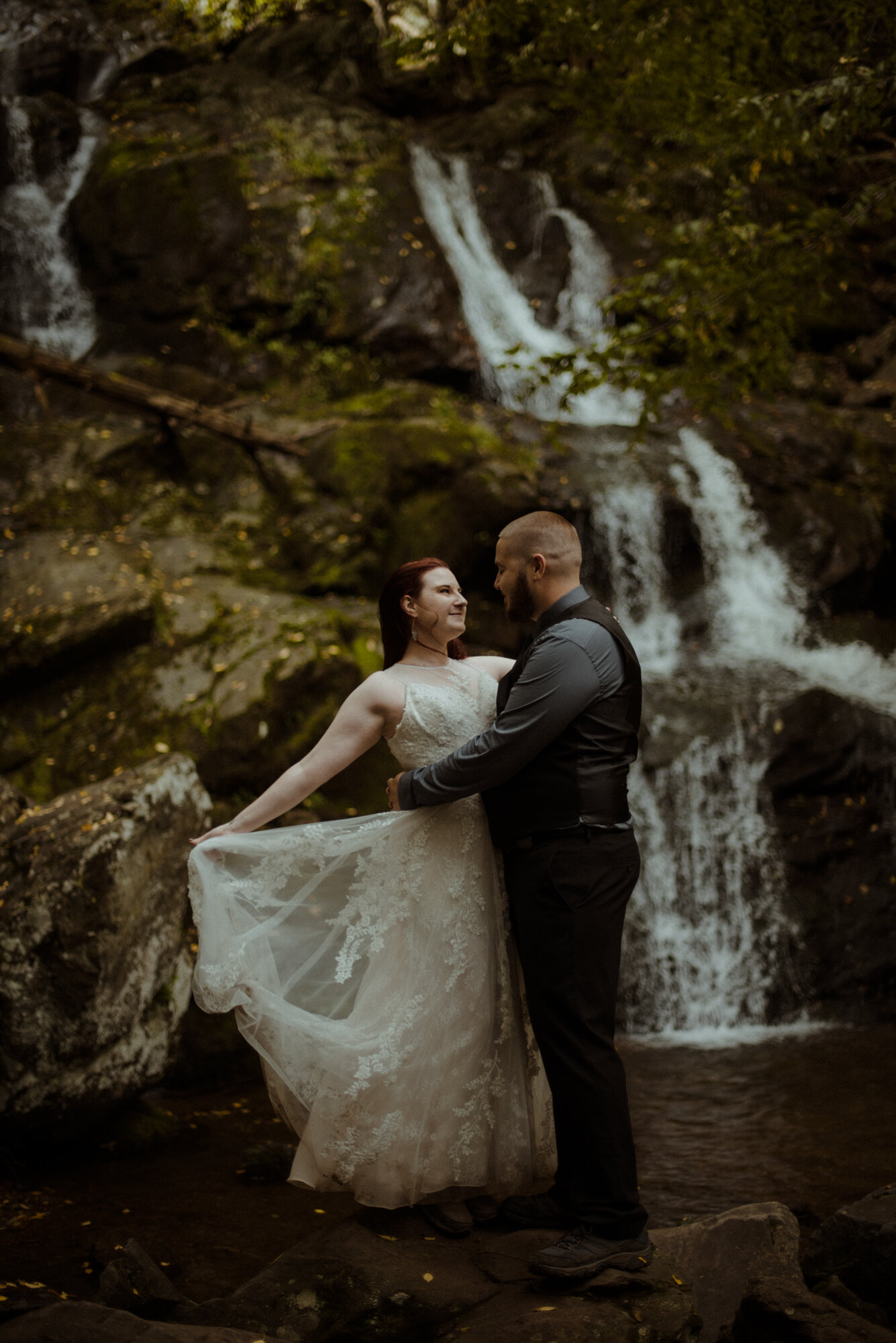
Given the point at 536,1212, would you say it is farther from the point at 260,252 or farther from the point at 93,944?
the point at 260,252

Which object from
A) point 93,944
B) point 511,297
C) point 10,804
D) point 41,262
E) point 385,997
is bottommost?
point 93,944

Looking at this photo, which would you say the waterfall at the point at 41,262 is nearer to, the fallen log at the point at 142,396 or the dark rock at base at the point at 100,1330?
the fallen log at the point at 142,396

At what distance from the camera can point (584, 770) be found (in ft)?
10.6

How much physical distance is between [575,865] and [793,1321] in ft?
5.10

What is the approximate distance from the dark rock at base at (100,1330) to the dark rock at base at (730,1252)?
1.50 metres

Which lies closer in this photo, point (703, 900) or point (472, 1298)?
point (472, 1298)

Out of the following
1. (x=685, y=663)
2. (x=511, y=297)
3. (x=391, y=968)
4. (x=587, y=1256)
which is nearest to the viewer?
(x=587, y=1256)

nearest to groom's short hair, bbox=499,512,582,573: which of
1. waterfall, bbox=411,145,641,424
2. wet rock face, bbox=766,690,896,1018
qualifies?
wet rock face, bbox=766,690,896,1018

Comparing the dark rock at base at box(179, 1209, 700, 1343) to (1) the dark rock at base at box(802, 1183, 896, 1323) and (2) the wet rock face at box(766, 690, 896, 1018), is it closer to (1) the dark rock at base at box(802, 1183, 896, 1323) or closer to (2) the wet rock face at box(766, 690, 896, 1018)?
(1) the dark rock at base at box(802, 1183, 896, 1323)

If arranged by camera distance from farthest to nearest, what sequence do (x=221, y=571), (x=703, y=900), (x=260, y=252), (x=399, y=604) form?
(x=260, y=252) < (x=221, y=571) < (x=703, y=900) < (x=399, y=604)

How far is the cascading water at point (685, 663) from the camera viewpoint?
7.92 m

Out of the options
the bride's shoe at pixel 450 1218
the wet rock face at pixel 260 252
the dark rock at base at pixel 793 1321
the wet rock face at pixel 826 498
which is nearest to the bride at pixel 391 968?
the bride's shoe at pixel 450 1218

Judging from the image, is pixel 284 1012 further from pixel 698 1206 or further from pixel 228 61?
pixel 228 61

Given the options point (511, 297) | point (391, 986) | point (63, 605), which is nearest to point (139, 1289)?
point (391, 986)
